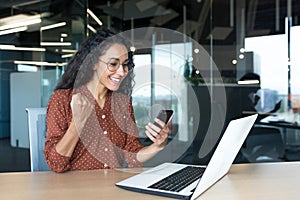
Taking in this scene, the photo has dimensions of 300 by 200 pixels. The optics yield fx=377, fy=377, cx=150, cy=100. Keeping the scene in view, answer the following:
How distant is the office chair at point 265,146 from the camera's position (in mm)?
4172

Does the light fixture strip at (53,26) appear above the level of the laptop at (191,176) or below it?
above

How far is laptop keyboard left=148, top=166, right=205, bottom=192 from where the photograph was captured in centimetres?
97

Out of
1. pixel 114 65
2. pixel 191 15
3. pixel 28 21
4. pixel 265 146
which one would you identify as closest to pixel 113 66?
pixel 114 65

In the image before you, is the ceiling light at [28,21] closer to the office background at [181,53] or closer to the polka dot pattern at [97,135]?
the office background at [181,53]

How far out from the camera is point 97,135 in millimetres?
1363

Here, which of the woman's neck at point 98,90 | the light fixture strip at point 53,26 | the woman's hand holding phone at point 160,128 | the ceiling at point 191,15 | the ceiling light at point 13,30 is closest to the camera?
the woman's hand holding phone at point 160,128

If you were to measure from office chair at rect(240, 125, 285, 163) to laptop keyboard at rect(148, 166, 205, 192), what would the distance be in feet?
10.3

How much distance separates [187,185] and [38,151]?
673 mm

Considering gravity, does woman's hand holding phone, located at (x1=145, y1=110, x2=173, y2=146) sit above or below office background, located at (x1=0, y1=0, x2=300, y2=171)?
below

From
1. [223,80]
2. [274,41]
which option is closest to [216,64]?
[223,80]

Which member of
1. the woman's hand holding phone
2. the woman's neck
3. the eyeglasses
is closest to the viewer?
the woman's hand holding phone

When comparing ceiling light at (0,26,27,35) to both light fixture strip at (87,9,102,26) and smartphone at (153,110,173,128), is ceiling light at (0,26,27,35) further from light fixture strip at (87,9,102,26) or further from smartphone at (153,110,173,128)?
smartphone at (153,110,173,128)

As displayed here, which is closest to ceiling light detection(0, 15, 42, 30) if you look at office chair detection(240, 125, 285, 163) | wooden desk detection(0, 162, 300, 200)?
office chair detection(240, 125, 285, 163)

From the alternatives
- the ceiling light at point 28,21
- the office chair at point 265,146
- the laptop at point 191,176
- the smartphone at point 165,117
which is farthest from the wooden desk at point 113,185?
the office chair at point 265,146
